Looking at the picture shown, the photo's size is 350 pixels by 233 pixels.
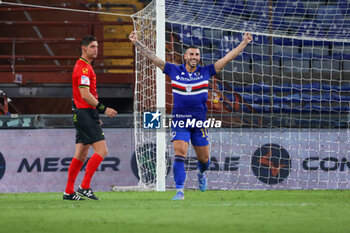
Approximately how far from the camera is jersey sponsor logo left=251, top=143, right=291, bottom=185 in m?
9.88

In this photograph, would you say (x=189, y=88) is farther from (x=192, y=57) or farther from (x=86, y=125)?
(x=86, y=125)

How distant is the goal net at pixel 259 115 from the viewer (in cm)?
979

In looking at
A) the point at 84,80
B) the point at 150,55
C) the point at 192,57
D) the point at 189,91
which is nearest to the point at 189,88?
the point at 189,91

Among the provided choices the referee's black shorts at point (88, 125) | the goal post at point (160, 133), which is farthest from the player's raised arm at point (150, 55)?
the goal post at point (160, 133)

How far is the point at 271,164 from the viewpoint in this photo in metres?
9.91

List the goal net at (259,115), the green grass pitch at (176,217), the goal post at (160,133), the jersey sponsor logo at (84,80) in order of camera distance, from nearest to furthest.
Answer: the green grass pitch at (176,217)
the jersey sponsor logo at (84,80)
the goal post at (160,133)
the goal net at (259,115)

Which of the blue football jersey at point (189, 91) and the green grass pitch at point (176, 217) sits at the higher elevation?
the blue football jersey at point (189, 91)

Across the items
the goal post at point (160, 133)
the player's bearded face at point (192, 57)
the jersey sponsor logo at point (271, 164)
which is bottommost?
the jersey sponsor logo at point (271, 164)

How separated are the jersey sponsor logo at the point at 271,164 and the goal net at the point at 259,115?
0.02 m

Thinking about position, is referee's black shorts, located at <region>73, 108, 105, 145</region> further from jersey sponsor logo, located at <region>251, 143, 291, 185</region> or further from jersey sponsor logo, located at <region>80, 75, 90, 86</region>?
jersey sponsor logo, located at <region>251, 143, 291, 185</region>

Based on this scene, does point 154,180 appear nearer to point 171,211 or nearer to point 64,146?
point 64,146

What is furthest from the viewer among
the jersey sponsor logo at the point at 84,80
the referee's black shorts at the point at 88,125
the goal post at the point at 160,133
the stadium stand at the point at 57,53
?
the stadium stand at the point at 57,53

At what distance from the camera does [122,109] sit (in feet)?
43.1

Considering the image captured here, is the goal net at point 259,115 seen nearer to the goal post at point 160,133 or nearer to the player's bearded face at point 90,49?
the goal post at point 160,133
